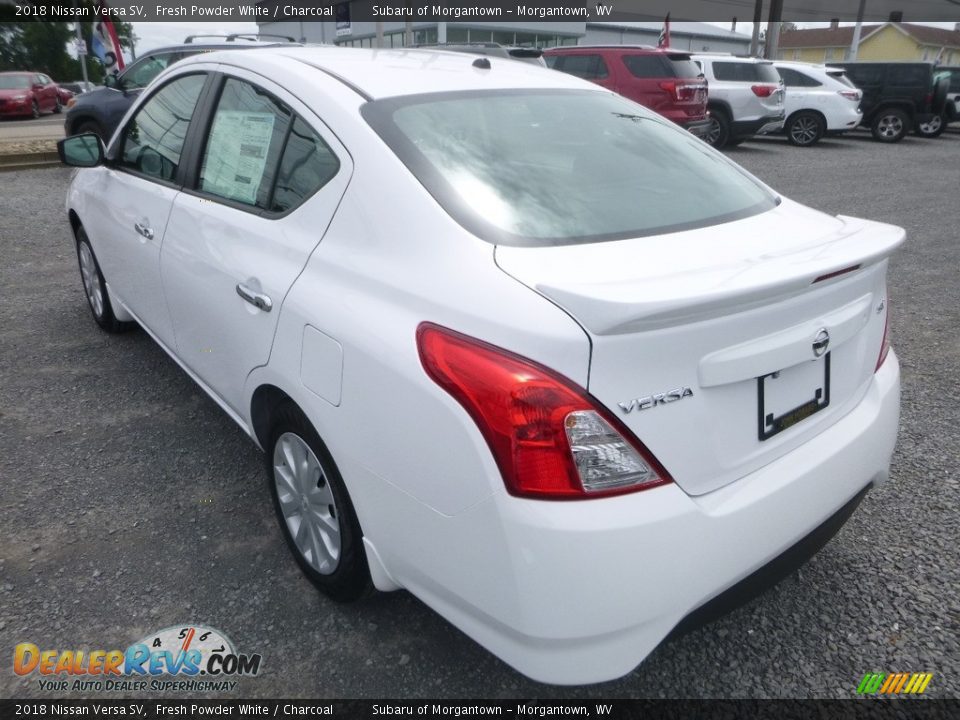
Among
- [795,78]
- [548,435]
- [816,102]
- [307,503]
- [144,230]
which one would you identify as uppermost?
[795,78]

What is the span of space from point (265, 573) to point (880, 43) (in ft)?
276

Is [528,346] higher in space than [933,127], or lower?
higher

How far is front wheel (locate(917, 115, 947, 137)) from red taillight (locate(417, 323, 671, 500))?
20.1 meters

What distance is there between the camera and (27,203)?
8.68 metres

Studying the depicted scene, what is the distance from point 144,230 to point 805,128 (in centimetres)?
1638

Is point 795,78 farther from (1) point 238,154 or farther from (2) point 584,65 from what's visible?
(1) point 238,154

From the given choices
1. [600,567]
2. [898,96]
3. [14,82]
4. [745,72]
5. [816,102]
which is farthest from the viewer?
[14,82]

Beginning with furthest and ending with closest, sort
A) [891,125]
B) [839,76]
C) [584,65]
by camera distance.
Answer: [891,125] < [839,76] < [584,65]

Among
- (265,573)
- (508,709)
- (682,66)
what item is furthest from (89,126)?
(508,709)

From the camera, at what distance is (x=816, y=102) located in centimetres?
1590

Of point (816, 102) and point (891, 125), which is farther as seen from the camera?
point (891, 125)

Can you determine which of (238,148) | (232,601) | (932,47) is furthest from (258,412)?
(932,47)

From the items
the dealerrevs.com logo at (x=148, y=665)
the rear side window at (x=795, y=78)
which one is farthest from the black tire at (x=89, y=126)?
the rear side window at (x=795, y=78)

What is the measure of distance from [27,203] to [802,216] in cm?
908
